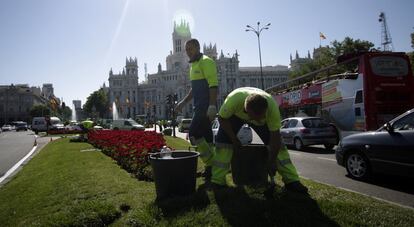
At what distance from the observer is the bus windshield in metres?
14.4

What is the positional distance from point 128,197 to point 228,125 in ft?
6.70

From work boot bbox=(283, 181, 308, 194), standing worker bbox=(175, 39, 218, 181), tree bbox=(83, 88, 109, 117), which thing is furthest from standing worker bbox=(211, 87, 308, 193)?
tree bbox=(83, 88, 109, 117)

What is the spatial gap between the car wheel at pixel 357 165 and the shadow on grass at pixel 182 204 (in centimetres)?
440

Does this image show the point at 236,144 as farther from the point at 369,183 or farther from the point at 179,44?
the point at 179,44

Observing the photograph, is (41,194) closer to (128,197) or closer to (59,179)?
(59,179)

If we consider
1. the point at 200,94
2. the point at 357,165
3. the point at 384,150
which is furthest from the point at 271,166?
the point at 357,165

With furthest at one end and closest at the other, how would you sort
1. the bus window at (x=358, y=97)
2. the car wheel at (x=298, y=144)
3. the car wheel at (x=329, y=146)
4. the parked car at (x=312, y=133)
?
the car wheel at (x=329, y=146) < the car wheel at (x=298, y=144) < the parked car at (x=312, y=133) < the bus window at (x=358, y=97)

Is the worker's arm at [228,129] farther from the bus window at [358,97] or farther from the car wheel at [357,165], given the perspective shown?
the bus window at [358,97]

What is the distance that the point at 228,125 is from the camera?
5039 millimetres

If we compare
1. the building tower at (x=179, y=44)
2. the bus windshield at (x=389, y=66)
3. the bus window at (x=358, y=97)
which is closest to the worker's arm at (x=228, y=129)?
the bus window at (x=358, y=97)

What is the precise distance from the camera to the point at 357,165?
7812 mm

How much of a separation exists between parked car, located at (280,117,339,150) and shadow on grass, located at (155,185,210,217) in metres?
10.9

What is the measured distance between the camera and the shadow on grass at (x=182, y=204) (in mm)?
4469

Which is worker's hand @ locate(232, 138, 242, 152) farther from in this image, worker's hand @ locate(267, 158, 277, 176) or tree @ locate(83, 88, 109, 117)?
tree @ locate(83, 88, 109, 117)
